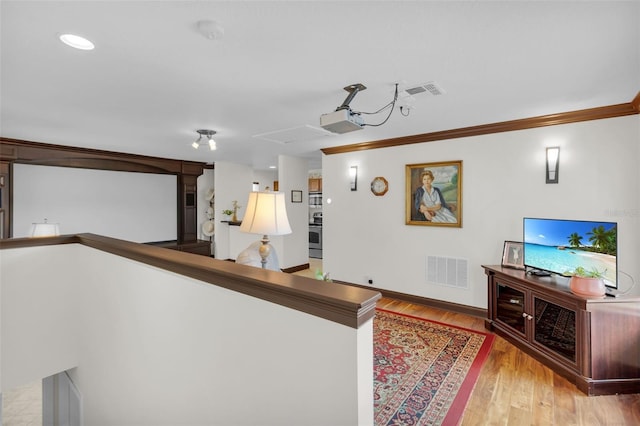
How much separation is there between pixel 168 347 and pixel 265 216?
1.00 metres

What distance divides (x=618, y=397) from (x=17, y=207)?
774 centimetres

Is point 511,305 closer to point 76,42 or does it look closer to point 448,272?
point 448,272

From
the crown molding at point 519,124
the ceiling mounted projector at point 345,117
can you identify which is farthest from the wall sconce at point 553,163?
the ceiling mounted projector at point 345,117

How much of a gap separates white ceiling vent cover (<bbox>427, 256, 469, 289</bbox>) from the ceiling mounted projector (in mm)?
2376

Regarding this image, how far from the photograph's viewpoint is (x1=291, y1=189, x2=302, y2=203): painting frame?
19.8 feet

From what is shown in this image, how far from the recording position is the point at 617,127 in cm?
291

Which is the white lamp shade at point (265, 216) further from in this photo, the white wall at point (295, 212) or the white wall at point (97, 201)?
the white wall at point (97, 201)

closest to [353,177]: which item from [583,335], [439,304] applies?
[439,304]

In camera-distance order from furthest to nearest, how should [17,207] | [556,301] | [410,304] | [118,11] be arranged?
1. [17,207]
2. [410,304]
3. [556,301]
4. [118,11]

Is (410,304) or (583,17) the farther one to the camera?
(410,304)

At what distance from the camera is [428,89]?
245 cm

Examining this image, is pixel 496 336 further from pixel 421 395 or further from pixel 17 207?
pixel 17 207

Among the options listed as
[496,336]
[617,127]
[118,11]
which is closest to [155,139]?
[118,11]

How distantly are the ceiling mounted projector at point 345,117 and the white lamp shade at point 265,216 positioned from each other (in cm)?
72
